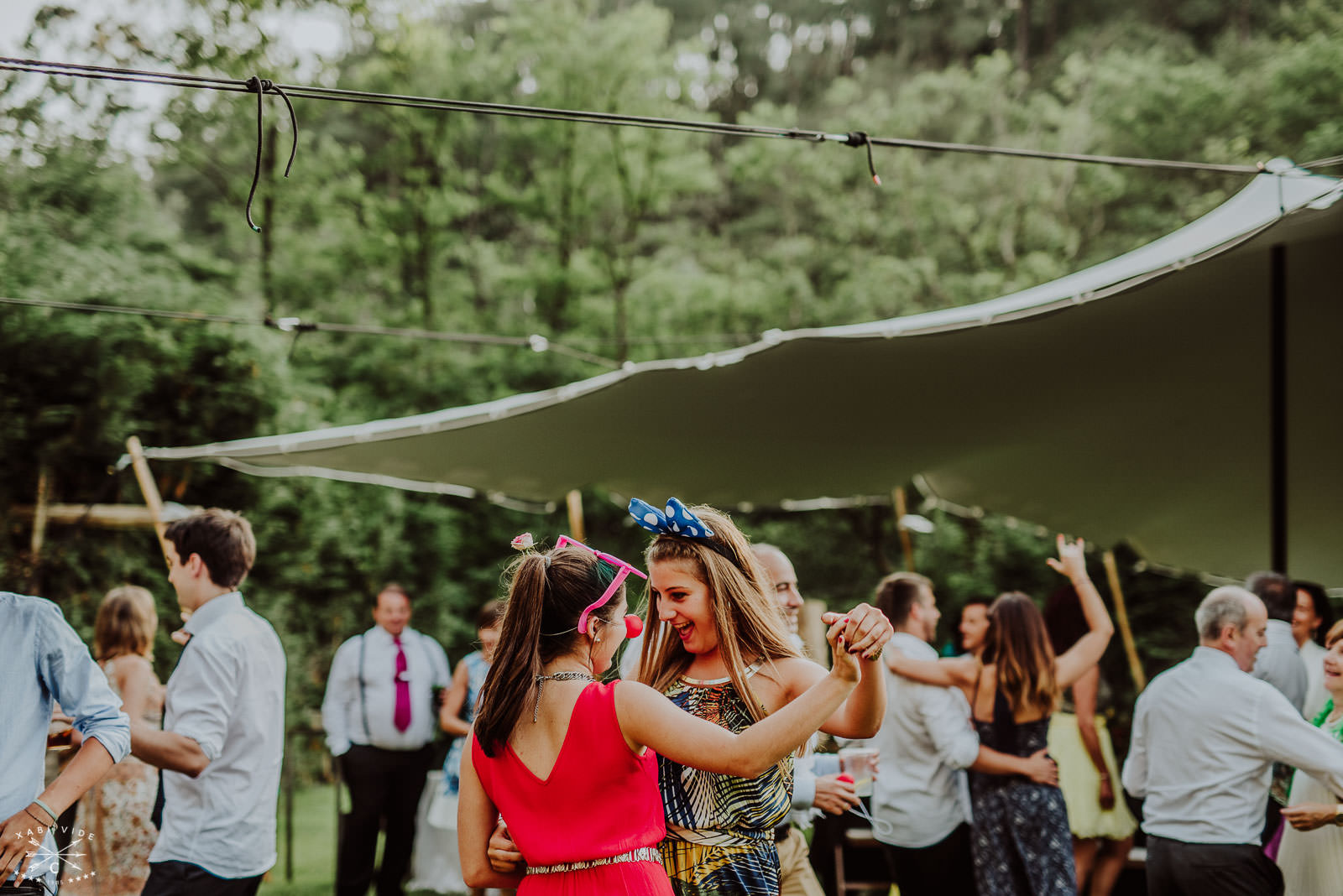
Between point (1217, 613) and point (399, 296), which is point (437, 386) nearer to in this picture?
point (399, 296)

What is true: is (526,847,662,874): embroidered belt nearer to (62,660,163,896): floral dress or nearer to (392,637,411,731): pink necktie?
(62,660,163,896): floral dress

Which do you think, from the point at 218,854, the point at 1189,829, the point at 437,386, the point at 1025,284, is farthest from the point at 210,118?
the point at 1189,829

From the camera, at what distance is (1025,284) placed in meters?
14.8

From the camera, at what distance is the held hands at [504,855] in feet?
6.14

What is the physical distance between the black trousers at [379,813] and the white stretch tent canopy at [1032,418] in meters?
1.58

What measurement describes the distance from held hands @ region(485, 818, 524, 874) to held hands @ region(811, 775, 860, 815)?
0.95 m

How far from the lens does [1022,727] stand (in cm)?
398

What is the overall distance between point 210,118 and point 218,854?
13257mm

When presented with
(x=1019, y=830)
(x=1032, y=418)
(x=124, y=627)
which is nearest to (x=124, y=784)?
(x=124, y=627)

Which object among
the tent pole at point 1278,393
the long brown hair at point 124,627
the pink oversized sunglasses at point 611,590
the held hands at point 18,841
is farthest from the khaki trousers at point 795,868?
the tent pole at point 1278,393

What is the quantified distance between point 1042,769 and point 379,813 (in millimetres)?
3294

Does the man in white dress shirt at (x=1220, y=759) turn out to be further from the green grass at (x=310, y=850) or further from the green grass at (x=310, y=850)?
the green grass at (x=310, y=850)

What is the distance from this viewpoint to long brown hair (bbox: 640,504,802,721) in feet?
6.93

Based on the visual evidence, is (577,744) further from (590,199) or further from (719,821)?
(590,199)
